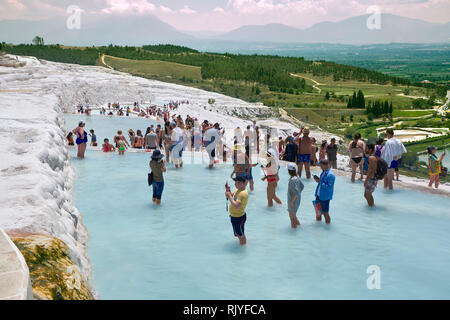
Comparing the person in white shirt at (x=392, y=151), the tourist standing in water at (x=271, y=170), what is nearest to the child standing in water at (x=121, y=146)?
the tourist standing in water at (x=271, y=170)

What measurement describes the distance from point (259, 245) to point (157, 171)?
9.79 ft

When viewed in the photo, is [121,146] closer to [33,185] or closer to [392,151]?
[33,185]

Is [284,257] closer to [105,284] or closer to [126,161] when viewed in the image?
[105,284]

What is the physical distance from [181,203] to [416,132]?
290ft

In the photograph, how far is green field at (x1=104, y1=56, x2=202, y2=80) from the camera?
105938 millimetres

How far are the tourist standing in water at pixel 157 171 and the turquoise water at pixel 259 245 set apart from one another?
0.22 meters

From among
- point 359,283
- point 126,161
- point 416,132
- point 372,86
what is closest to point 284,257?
point 359,283

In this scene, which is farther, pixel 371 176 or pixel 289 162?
pixel 289 162

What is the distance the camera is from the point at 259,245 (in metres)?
7.75

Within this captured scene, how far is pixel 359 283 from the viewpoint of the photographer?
6426 mm

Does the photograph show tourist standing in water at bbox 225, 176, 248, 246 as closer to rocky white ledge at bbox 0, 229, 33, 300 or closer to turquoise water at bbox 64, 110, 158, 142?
rocky white ledge at bbox 0, 229, 33, 300

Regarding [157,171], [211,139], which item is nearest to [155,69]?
[211,139]

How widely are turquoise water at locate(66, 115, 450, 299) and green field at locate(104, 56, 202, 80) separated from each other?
3702 inches

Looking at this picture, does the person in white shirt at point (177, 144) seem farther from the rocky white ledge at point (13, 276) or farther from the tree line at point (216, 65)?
the tree line at point (216, 65)
